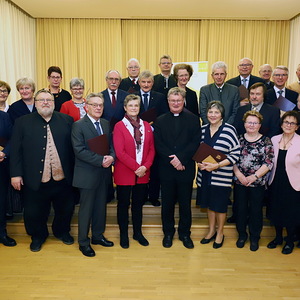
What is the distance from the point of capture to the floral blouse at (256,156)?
3193 millimetres

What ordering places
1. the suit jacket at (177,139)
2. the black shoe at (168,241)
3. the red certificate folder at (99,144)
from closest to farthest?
the red certificate folder at (99,144)
the suit jacket at (177,139)
the black shoe at (168,241)

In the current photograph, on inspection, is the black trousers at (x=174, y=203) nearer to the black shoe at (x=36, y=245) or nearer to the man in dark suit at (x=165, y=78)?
the black shoe at (x=36, y=245)

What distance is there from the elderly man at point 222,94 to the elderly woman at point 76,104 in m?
1.44

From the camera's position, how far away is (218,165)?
3.15m

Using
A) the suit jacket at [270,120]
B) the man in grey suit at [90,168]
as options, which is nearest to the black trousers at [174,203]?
the man in grey suit at [90,168]

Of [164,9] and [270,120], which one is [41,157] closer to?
[270,120]

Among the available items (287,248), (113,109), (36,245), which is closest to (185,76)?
(113,109)

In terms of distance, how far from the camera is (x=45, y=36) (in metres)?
8.21

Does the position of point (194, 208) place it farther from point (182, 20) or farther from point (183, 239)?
point (182, 20)

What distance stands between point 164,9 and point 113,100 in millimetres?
4376

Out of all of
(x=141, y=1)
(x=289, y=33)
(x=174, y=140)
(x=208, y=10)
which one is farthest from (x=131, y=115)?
(x=289, y=33)

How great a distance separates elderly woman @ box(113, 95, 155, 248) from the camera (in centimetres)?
313

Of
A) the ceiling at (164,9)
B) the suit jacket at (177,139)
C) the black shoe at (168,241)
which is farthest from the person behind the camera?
the ceiling at (164,9)

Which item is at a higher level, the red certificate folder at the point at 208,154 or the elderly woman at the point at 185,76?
the elderly woman at the point at 185,76
